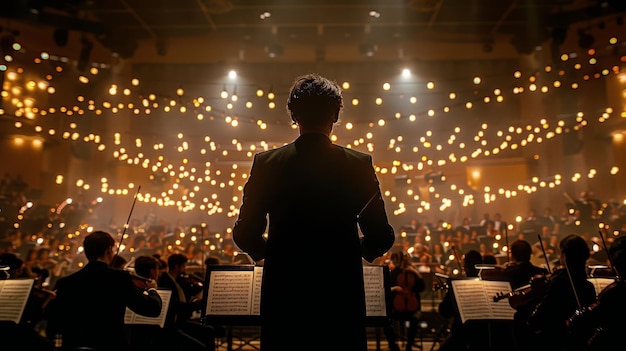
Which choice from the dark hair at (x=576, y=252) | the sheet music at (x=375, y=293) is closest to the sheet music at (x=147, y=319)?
the sheet music at (x=375, y=293)

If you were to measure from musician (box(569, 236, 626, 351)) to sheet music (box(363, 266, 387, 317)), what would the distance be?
1081 millimetres

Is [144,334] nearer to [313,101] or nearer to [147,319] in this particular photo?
[147,319]

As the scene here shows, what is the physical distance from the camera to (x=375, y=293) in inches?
119

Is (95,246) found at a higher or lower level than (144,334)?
higher

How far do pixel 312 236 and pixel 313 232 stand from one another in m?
0.01

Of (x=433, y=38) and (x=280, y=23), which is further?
(x=433, y=38)

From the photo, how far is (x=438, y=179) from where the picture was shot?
13.7 m

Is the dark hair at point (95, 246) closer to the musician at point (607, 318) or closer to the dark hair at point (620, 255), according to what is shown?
the musician at point (607, 318)

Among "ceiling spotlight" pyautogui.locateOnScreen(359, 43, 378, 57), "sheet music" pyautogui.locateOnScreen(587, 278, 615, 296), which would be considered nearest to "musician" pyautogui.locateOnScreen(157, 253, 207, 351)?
"sheet music" pyautogui.locateOnScreen(587, 278, 615, 296)

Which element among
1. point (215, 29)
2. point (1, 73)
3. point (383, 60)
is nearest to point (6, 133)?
point (1, 73)

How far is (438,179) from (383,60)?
4291 millimetres

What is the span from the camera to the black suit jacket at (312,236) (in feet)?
4.62

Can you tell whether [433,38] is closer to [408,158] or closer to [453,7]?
[453,7]

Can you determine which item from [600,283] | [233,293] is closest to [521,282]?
[600,283]
